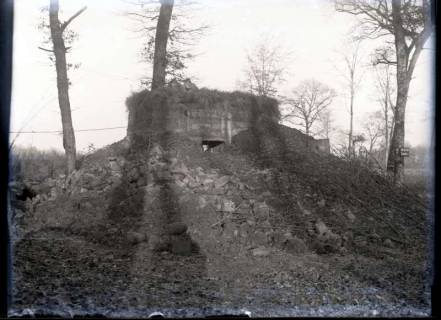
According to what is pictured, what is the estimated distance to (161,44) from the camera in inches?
575

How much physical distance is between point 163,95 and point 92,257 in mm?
6509

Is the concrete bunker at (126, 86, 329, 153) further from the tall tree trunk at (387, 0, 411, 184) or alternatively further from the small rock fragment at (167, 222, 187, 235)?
the small rock fragment at (167, 222, 187, 235)

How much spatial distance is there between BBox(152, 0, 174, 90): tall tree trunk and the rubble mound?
10.8 ft

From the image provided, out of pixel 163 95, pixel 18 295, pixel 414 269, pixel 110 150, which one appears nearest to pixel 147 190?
pixel 110 150

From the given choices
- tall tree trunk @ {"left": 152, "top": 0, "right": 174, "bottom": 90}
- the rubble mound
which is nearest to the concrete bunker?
the rubble mound

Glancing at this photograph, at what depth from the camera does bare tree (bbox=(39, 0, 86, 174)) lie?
13.2m

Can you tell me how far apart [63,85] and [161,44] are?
366cm

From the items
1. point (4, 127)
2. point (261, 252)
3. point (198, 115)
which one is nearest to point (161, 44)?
point (198, 115)

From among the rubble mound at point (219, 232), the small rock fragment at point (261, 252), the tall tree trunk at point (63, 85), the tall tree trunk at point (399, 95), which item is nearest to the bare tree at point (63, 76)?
the tall tree trunk at point (63, 85)

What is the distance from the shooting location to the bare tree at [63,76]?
1318cm

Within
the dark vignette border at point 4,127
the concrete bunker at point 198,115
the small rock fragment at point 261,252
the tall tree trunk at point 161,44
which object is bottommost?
the small rock fragment at point 261,252

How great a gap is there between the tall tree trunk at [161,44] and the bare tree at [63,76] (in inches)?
107

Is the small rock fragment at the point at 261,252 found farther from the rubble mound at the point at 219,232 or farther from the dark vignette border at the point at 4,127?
the dark vignette border at the point at 4,127

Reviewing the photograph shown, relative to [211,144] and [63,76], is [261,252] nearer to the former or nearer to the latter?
[211,144]
